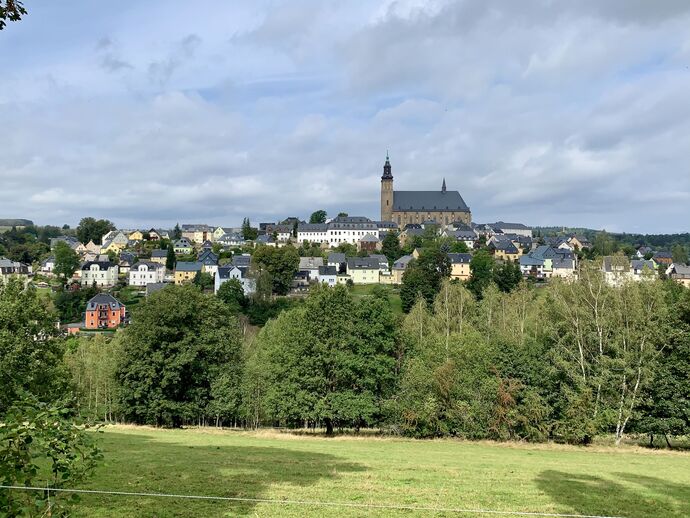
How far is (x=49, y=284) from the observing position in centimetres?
14275

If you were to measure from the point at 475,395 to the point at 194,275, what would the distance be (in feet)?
389

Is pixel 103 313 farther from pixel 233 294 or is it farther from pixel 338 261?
pixel 338 261

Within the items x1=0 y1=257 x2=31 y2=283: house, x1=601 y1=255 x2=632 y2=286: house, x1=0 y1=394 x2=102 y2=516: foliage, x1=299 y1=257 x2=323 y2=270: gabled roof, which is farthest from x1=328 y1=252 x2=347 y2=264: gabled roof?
x1=0 y1=394 x2=102 y2=516: foliage

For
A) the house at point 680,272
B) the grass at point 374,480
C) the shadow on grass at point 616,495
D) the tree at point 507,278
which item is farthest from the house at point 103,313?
the house at point 680,272

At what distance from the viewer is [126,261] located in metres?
156

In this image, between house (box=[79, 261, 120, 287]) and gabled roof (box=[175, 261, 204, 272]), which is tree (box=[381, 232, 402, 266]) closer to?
gabled roof (box=[175, 261, 204, 272])

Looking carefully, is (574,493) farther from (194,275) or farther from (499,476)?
(194,275)

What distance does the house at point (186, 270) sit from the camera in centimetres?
14475

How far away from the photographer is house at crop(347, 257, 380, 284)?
141750 millimetres

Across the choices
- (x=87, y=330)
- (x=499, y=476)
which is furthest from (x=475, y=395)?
(x=87, y=330)

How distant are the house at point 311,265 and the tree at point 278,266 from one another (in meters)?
13.7

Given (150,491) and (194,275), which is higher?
(194,275)

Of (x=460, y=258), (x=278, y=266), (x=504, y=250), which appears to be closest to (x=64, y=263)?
(x=278, y=266)

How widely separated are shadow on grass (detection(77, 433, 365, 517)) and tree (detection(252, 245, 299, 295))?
9719 centimetres
